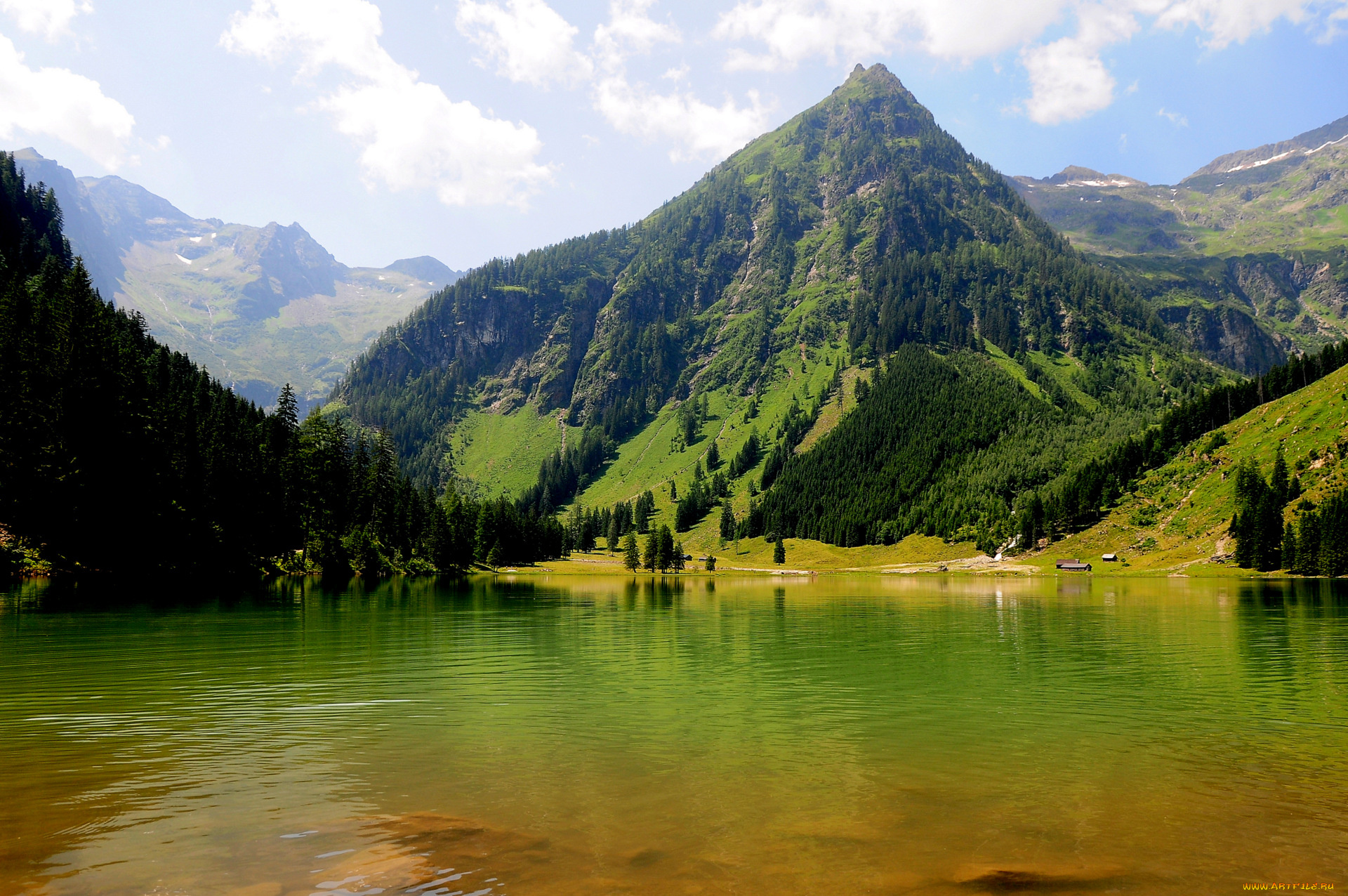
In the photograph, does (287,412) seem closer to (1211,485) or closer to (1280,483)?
(1280,483)

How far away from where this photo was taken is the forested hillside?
8262cm

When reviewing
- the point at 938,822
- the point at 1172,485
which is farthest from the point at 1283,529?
the point at 938,822

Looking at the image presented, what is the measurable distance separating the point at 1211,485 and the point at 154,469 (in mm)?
214920

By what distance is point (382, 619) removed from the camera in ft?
208

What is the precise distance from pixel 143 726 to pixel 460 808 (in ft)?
50.1

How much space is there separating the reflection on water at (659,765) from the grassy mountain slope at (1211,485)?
13855cm

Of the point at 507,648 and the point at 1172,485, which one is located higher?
the point at 1172,485

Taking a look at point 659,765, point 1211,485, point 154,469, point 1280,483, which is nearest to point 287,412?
point 154,469

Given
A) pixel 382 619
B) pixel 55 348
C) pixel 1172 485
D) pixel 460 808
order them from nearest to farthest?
pixel 460 808
pixel 382 619
pixel 55 348
pixel 1172 485

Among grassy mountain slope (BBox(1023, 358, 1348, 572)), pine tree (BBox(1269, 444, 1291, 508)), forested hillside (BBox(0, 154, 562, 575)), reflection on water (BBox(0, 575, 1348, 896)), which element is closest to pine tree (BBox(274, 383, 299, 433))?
forested hillside (BBox(0, 154, 562, 575))

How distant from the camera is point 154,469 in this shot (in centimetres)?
9862

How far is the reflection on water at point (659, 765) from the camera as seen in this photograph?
13.2 meters

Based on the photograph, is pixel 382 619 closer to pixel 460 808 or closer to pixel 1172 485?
pixel 460 808

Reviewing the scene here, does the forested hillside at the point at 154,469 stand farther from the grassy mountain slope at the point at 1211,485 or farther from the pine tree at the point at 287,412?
the grassy mountain slope at the point at 1211,485
